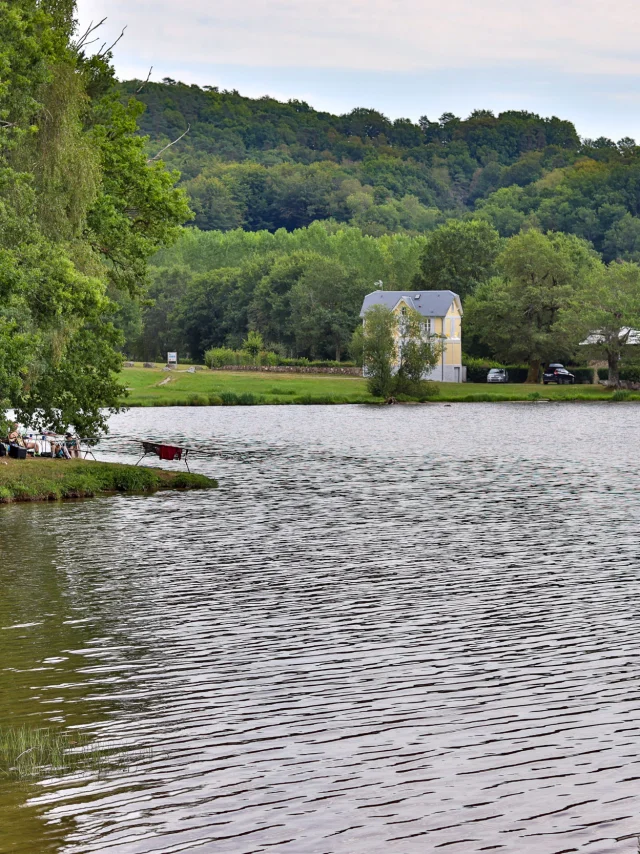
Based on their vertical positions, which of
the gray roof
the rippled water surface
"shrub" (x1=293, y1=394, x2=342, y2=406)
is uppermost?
the gray roof

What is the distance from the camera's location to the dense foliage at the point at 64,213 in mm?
35469

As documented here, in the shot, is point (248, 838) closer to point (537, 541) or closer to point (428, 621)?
point (428, 621)

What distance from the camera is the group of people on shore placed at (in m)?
42.2

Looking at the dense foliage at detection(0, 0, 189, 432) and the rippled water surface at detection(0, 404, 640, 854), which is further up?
the dense foliage at detection(0, 0, 189, 432)

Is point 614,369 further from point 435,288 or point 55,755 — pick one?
point 55,755

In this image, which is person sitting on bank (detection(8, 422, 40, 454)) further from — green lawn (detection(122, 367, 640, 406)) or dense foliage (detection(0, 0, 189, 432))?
green lawn (detection(122, 367, 640, 406))

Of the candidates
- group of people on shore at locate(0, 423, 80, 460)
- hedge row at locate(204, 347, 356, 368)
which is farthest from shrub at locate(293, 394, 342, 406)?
group of people on shore at locate(0, 423, 80, 460)

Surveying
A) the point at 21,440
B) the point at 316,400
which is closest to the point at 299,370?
the point at 316,400

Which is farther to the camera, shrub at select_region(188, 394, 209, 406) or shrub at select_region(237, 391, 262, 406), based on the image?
shrub at select_region(237, 391, 262, 406)

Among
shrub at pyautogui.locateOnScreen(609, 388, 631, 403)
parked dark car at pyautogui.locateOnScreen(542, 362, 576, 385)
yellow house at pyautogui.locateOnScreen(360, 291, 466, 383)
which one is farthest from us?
yellow house at pyautogui.locateOnScreen(360, 291, 466, 383)

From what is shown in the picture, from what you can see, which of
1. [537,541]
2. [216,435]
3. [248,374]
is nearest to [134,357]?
[248,374]

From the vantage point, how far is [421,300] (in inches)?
6240

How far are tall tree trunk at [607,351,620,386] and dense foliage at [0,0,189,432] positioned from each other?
326 feet

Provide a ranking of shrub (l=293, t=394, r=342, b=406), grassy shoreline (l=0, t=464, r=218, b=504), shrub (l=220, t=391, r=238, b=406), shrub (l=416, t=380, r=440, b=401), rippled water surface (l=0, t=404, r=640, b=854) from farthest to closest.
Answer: shrub (l=416, t=380, r=440, b=401) < shrub (l=293, t=394, r=342, b=406) < shrub (l=220, t=391, r=238, b=406) < grassy shoreline (l=0, t=464, r=218, b=504) < rippled water surface (l=0, t=404, r=640, b=854)
